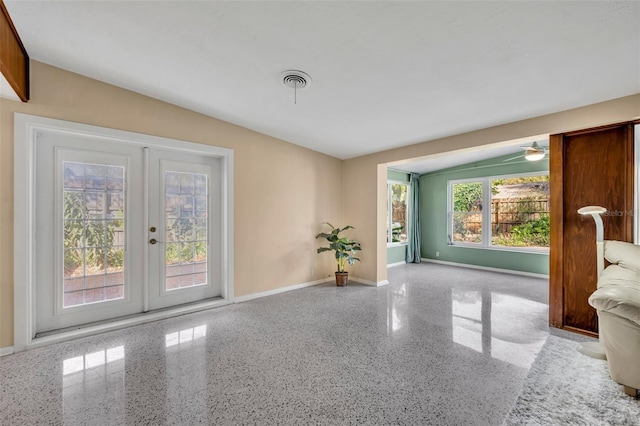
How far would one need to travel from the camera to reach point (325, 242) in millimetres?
5094

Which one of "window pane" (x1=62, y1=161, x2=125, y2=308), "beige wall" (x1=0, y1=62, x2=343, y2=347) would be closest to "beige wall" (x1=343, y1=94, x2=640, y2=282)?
"beige wall" (x1=0, y1=62, x2=343, y2=347)

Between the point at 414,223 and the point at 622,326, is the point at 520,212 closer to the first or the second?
the point at 414,223

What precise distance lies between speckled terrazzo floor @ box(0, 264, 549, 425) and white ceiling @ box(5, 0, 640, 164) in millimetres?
2399

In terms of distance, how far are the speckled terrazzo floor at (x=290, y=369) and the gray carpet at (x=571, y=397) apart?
0.29 ft

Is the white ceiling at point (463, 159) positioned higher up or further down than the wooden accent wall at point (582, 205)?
higher up

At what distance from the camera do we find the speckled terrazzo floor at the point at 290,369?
1.72 metres

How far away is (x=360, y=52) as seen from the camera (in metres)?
2.19

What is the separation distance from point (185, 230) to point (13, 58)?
7.07 feet

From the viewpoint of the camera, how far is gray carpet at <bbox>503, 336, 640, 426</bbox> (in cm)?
165

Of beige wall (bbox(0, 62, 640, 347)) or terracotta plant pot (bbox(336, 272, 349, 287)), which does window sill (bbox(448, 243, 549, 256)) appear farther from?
terracotta plant pot (bbox(336, 272, 349, 287))

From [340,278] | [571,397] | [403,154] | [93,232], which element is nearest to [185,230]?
[93,232]

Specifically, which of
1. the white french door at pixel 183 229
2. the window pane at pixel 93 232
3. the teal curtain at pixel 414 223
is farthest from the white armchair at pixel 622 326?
the teal curtain at pixel 414 223

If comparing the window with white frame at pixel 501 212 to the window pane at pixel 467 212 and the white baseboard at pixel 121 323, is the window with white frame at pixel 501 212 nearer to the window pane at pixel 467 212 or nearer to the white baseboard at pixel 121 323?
the window pane at pixel 467 212

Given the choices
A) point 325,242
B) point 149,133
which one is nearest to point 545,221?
point 325,242
